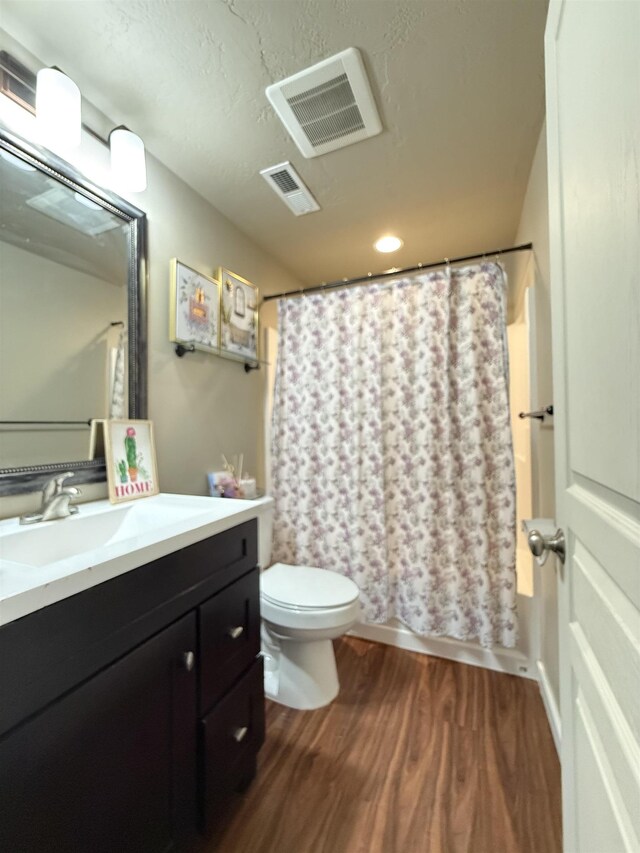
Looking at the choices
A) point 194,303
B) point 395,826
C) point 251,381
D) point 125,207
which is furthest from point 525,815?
point 125,207

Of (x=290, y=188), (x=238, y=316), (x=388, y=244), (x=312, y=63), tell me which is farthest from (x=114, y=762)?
(x=388, y=244)

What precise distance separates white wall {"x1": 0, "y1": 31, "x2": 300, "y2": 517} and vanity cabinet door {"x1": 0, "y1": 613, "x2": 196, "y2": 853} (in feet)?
2.22

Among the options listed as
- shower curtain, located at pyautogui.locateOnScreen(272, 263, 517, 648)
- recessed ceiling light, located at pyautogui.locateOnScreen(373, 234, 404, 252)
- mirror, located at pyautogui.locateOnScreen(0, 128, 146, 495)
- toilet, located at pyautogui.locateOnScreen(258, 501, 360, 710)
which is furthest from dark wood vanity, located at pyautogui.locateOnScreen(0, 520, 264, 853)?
recessed ceiling light, located at pyautogui.locateOnScreen(373, 234, 404, 252)

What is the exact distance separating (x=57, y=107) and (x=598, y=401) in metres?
1.48

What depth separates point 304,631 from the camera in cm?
135

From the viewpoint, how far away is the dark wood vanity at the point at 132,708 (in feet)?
1.76

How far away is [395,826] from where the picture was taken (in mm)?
988

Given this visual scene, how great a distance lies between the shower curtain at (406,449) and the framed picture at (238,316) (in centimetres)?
17

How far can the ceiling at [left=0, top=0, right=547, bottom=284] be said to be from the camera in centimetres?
95

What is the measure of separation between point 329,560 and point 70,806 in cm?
139

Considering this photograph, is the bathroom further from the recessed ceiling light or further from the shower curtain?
the shower curtain

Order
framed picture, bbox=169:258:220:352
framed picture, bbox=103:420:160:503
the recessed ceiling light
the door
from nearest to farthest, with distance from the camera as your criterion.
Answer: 1. the door
2. framed picture, bbox=103:420:160:503
3. framed picture, bbox=169:258:220:352
4. the recessed ceiling light

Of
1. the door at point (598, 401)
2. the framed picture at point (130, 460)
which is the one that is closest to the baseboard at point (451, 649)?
the door at point (598, 401)

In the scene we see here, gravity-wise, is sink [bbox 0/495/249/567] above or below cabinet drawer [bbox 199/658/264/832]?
above
